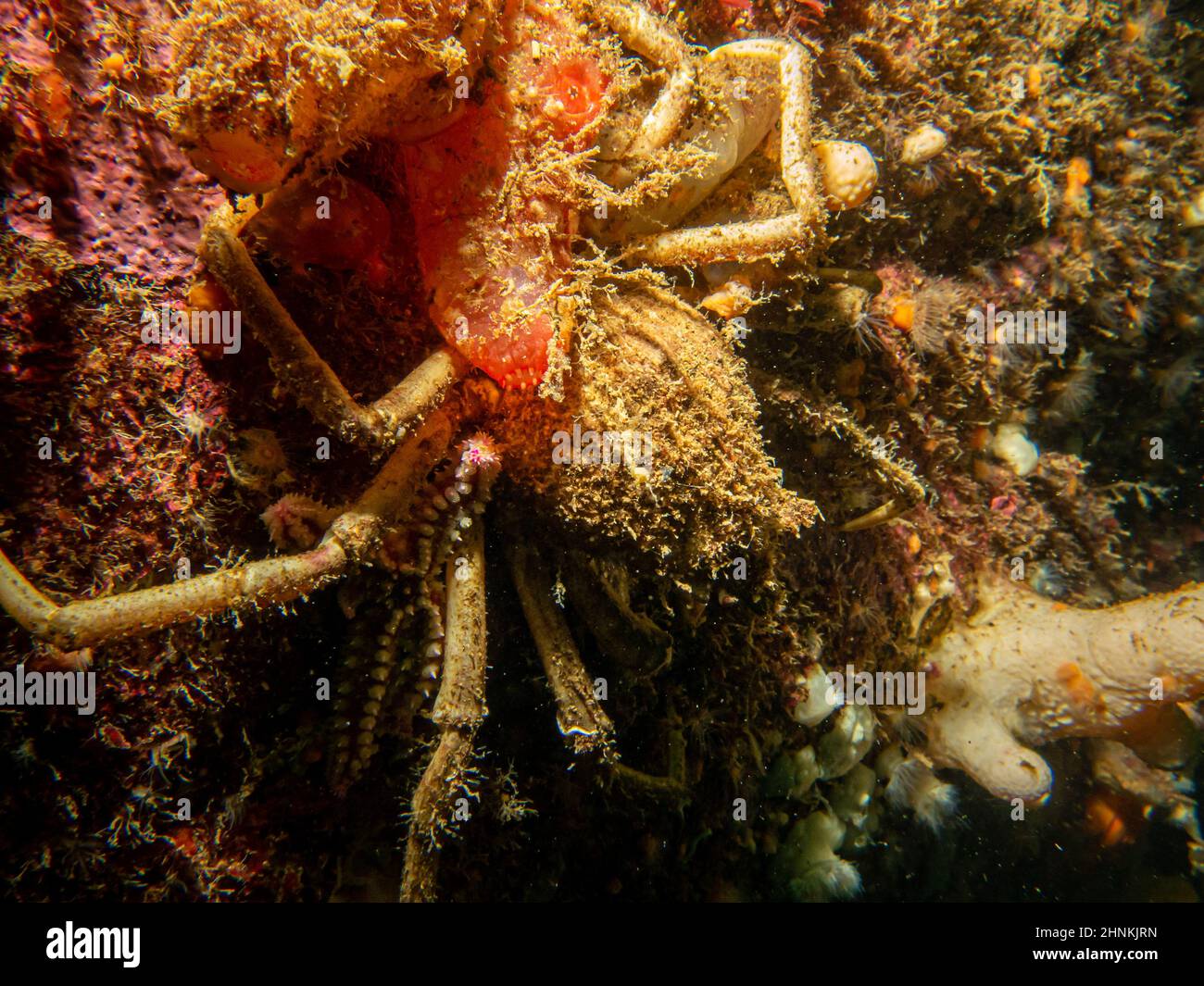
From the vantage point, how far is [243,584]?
172 cm

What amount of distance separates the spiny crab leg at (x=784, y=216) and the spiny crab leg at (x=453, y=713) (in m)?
1.31

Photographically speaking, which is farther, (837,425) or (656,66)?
(837,425)

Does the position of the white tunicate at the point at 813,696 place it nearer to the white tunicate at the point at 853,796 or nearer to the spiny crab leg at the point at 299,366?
the white tunicate at the point at 853,796

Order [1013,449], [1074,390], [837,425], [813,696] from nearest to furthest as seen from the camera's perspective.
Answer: [837,425]
[813,696]
[1013,449]
[1074,390]

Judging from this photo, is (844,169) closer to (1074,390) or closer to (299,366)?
(299,366)

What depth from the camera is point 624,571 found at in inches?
88.7

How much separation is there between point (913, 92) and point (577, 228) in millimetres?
2275

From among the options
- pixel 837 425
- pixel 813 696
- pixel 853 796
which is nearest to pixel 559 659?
pixel 813 696

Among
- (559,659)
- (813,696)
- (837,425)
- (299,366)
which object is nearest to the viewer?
(299,366)

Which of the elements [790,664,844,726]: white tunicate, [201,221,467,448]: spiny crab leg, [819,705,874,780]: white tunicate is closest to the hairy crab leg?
[790,664,844,726]: white tunicate

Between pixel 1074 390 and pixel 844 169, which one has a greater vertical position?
pixel 844 169

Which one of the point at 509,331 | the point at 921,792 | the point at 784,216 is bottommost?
the point at 921,792

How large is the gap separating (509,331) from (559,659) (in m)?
1.32

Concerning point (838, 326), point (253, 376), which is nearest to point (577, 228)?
point (253, 376)
